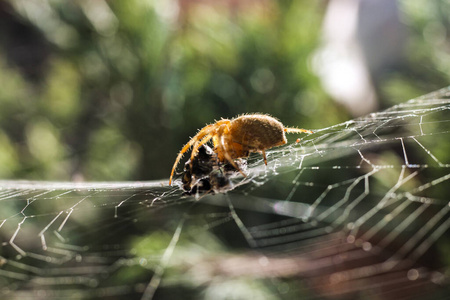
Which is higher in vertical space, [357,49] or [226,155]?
[357,49]

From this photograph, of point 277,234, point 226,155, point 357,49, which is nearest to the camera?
point 226,155

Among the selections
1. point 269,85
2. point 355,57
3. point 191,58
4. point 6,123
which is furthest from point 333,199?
point 6,123

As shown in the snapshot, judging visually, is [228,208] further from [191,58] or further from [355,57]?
[355,57]

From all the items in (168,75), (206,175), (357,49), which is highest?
(357,49)

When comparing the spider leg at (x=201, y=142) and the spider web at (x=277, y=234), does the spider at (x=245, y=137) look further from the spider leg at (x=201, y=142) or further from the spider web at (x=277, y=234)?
the spider web at (x=277, y=234)

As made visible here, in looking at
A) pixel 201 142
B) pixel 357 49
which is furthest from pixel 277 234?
pixel 357 49

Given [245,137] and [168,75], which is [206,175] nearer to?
[245,137]
